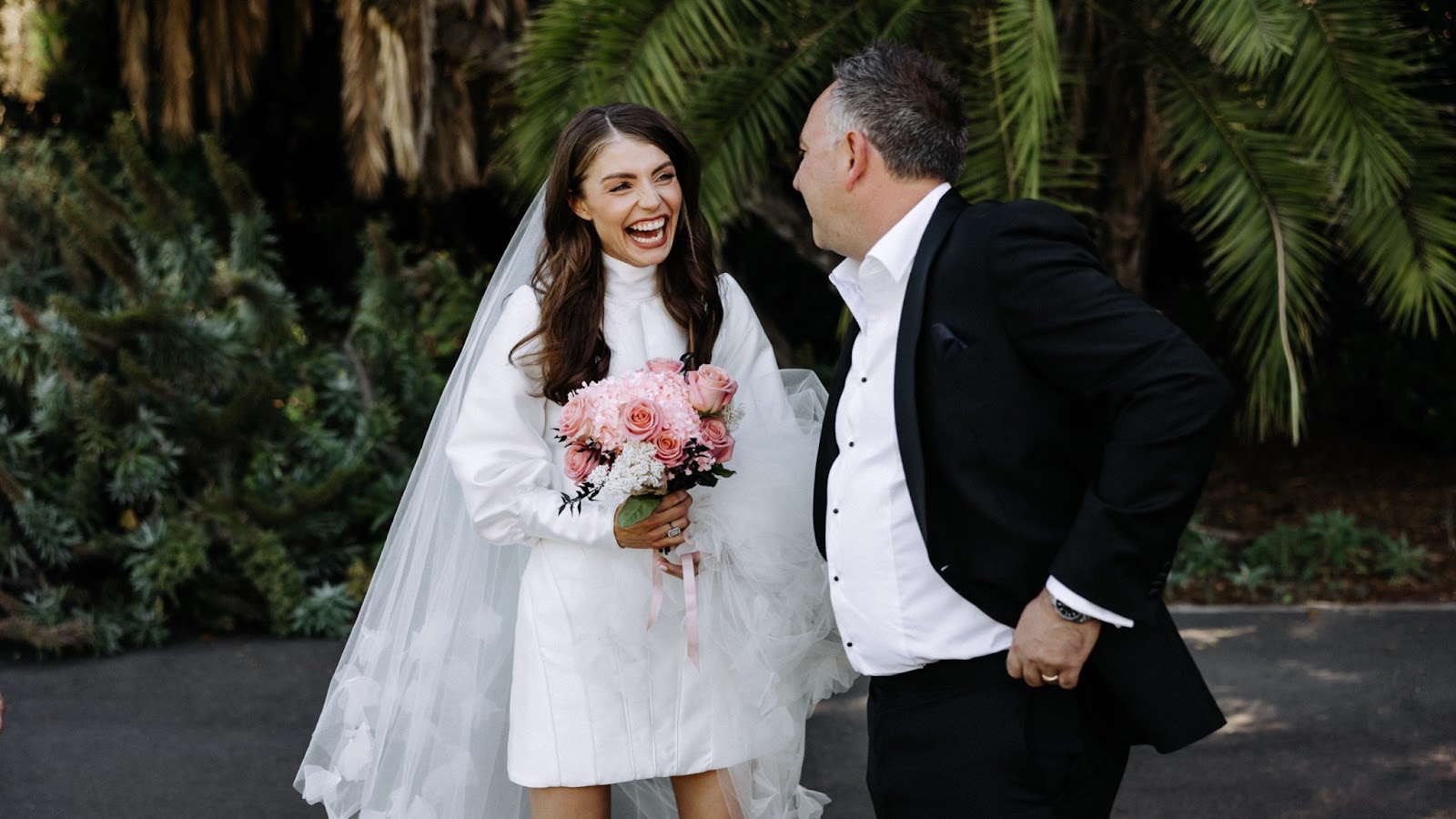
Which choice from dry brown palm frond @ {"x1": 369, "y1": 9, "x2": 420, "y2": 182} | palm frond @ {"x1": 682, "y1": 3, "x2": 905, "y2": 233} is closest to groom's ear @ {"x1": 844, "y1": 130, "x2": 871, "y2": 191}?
palm frond @ {"x1": 682, "y1": 3, "x2": 905, "y2": 233}

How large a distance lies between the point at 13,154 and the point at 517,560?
6825 millimetres

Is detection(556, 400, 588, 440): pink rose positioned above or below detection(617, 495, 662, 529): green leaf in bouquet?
above

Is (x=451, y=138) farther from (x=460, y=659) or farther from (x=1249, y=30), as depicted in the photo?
(x=460, y=659)

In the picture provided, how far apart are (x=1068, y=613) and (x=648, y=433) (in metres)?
0.86

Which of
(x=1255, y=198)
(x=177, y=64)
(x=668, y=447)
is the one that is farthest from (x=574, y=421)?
(x=177, y=64)

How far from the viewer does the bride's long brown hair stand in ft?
9.52

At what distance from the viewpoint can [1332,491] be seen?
909 centimetres

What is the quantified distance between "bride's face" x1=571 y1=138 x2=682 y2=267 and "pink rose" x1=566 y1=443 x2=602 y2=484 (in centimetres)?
49

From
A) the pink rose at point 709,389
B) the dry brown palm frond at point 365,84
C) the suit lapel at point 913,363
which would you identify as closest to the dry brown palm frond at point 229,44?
the dry brown palm frond at point 365,84

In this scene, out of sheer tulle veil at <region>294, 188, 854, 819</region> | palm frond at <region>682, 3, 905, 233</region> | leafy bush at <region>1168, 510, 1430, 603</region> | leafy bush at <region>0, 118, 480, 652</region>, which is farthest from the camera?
leafy bush at <region>1168, 510, 1430, 603</region>

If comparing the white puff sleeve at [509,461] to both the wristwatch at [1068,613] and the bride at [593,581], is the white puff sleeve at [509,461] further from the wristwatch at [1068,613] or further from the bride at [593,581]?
the wristwatch at [1068,613]

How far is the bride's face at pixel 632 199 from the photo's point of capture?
2.96 metres

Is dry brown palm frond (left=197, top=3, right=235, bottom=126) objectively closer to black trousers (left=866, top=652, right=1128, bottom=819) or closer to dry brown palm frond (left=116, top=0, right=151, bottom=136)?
dry brown palm frond (left=116, top=0, right=151, bottom=136)

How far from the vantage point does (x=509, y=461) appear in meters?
2.89
